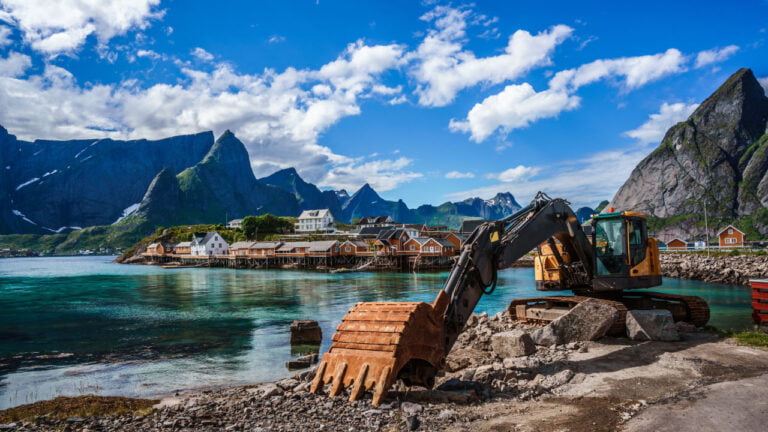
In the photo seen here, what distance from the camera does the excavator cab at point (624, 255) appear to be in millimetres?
12055

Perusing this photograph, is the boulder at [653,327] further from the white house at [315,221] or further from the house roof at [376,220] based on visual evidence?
the white house at [315,221]

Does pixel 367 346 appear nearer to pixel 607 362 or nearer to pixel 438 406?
pixel 438 406

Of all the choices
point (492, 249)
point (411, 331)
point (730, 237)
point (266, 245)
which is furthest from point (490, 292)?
point (266, 245)

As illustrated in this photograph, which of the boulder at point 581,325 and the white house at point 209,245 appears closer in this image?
the boulder at point 581,325

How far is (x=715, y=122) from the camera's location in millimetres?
172875

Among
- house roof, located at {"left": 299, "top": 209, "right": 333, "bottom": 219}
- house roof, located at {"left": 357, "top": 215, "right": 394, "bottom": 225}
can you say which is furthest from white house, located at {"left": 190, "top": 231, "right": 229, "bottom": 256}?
house roof, located at {"left": 357, "top": 215, "right": 394, "bottom": 225}

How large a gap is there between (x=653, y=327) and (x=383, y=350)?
27.9 feet

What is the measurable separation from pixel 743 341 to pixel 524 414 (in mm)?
7987

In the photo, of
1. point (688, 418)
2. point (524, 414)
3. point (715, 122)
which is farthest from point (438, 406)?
point (715, 122)

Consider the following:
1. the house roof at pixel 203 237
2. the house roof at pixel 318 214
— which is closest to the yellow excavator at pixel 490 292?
the house roof at pixel 203 237

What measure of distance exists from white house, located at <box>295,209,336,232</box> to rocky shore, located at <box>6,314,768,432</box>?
450 feet

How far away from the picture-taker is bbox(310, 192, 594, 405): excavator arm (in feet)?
22.2

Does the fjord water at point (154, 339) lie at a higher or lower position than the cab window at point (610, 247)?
lower

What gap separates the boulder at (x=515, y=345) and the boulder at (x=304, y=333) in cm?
825
